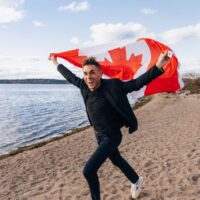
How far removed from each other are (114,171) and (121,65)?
416cm

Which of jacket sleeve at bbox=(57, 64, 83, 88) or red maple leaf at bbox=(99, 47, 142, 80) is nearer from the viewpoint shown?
jacket sleeve at bbox=(57, 64, 83, 88)

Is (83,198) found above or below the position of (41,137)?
above

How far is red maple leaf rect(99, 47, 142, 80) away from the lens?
21.3 ft

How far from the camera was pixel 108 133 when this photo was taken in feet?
17.8

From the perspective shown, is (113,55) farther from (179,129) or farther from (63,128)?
(63,128)

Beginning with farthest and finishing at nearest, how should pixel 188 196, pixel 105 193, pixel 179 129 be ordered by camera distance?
pixel 179 129 → pixel 105 193 → pixel 188 196

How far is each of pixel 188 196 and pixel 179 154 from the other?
444 cm

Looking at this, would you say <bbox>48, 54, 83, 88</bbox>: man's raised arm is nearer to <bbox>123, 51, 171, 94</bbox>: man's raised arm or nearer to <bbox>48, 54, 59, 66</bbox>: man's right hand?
<bbox>48, 54, 59, 66</bbox>: man's right hand

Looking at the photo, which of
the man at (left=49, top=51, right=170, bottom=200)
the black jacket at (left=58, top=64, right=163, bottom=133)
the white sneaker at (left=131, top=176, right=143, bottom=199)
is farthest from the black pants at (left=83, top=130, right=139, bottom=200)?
the white sneaker at (left=131, top=176, right=143, bottom=199)

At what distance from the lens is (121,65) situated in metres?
6.57

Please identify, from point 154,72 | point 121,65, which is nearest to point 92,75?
point 154,72

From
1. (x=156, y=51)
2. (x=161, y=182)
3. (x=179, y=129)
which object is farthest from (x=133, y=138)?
(x=156, y=51)

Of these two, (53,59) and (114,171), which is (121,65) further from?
(114,171)

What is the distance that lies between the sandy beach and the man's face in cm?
298
